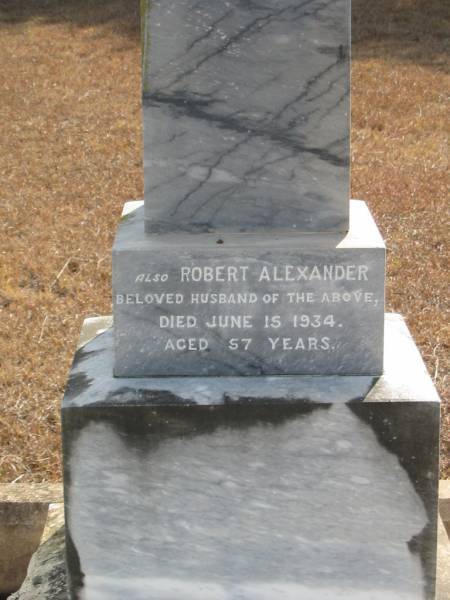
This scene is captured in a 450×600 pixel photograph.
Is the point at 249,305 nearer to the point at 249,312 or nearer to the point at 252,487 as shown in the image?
the point at 249,312

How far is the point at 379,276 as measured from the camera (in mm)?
2801

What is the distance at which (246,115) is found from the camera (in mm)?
2840

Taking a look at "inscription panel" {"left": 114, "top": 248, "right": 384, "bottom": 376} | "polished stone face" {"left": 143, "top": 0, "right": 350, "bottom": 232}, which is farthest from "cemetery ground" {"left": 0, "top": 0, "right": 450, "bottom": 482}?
"polished stone face" {"left": 143, "top": 0, "right": 350, "bottom": 232}

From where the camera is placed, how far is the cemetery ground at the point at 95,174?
4996 mm

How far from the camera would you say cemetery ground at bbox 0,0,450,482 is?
4996mm

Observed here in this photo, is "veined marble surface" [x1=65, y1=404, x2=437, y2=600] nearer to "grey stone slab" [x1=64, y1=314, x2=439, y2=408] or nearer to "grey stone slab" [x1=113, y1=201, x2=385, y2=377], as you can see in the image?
"grey stone slab" [x1=64, y1=314, x2=439, y2=408]

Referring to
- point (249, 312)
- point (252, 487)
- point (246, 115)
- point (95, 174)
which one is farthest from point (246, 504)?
point (95, 174)

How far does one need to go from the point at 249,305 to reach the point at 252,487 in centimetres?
49

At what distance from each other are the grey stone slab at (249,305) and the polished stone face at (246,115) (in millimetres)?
91

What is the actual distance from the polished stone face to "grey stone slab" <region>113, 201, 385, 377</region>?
0.30 feet

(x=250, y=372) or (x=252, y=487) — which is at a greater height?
(x=250, y=372)

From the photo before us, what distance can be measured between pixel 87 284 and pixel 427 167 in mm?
3487

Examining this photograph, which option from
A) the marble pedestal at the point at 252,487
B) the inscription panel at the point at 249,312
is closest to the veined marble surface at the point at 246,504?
the marble pedestal at the point at 252,487

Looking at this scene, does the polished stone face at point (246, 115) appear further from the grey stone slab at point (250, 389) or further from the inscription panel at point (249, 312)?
the grey stone slab at point (250, 389)
